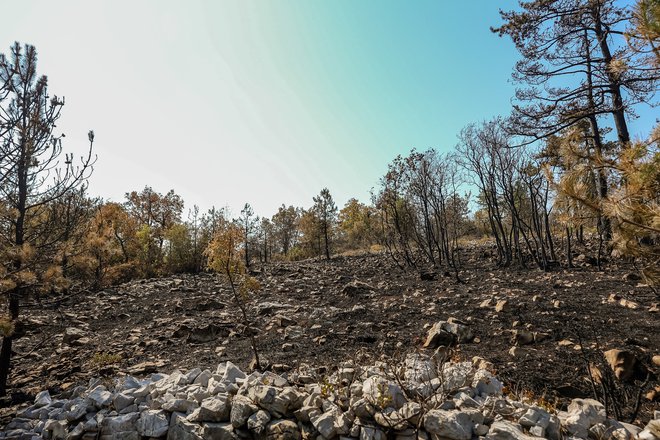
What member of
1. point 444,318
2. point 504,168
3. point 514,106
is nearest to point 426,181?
point 504,168

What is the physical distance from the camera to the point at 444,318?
7.45 metres

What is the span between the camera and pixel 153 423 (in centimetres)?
442

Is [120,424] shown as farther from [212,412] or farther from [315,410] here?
[315,410]

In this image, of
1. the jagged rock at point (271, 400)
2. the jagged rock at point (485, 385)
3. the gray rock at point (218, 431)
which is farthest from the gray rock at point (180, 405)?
the jagged rock at point (485, 385)

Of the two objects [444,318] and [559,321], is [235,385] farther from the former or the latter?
[559,321]

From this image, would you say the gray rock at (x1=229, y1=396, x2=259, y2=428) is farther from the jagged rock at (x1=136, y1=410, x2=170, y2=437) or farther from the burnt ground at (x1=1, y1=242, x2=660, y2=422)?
the burnt ground at (x1=1, y1=242, x2=660, y2=422)

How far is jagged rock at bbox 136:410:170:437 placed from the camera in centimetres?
437

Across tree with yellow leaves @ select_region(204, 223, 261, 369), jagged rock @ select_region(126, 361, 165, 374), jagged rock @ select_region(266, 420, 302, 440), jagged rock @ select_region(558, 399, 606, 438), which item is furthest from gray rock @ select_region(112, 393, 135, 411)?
jagged rock @ select_region(558, 399, 606, 438)

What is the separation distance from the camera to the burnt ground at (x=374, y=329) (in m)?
5.14

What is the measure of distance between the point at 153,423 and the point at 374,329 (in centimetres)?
418

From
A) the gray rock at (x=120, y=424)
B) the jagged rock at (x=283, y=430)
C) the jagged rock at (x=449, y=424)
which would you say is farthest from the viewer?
the gray rock at (x=120, y=424)

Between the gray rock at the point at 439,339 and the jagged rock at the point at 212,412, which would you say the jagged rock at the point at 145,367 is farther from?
the gray rock at the point at 439,339

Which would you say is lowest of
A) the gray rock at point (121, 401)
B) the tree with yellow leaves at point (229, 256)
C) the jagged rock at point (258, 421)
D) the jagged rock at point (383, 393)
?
the jagged rock at point (258, 421)

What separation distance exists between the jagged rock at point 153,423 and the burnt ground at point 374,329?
155 centimetres
